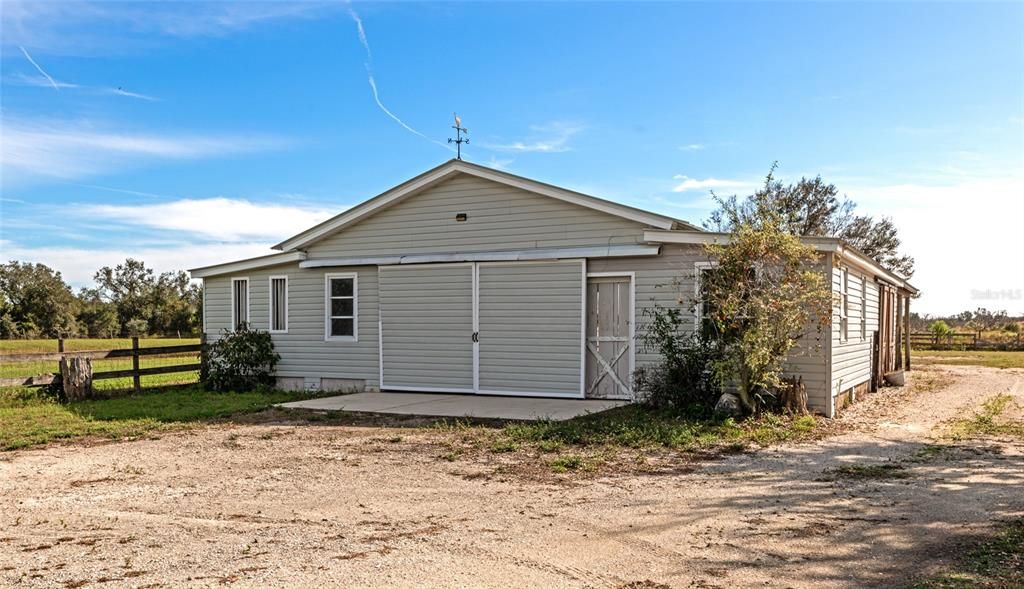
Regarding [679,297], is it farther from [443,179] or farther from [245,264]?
[245,264]

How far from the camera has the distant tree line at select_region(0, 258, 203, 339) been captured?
4956cm

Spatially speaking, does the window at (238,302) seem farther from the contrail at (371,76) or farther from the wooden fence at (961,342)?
the wooden fence at (961,342)

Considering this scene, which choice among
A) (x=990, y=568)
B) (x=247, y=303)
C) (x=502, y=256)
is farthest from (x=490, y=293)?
(x=990, y=568)

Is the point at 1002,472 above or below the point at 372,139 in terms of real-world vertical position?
below

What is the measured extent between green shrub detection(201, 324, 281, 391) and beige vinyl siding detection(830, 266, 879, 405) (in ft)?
34.8

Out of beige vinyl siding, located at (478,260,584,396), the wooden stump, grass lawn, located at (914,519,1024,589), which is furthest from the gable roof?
grass lawn, located at (914,519,1024,589)

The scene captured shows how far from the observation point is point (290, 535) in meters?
5.13

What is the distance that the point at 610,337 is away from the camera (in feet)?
41.3

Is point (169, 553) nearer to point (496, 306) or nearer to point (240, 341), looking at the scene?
point (496, 306)

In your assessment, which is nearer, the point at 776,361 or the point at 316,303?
the point at 776,361

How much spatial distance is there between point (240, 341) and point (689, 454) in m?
10.2

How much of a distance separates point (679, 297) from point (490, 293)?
3.46 meters

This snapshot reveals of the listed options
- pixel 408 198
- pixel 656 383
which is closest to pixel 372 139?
pixel 408 198

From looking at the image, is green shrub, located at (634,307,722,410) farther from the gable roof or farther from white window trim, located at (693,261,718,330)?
the gable roof
